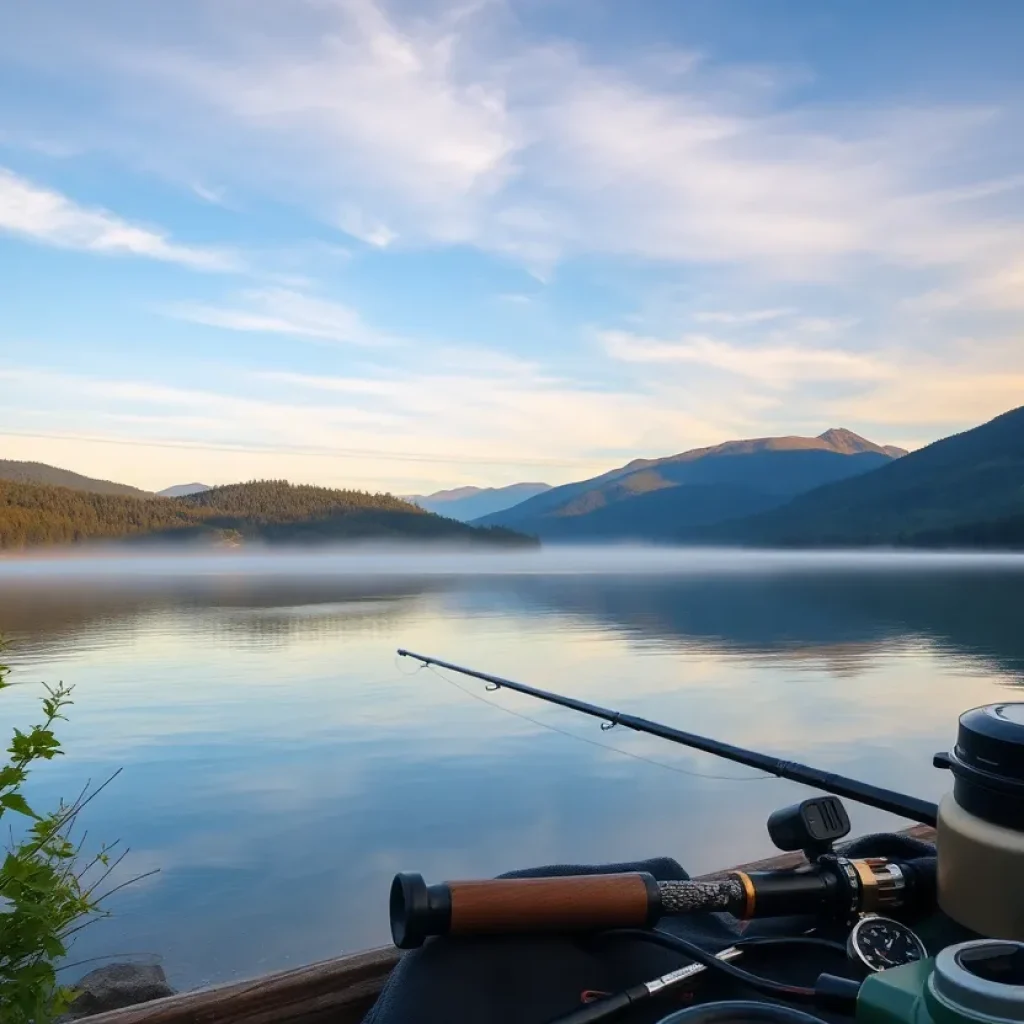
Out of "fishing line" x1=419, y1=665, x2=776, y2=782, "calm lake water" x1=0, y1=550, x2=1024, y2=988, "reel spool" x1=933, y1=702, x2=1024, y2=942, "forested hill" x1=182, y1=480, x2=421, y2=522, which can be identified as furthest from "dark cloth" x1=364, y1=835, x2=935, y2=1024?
"forested hill" x1=182, y1=480, x2=421, y2=522

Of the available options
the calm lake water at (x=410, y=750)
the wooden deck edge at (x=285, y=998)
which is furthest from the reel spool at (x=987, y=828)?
the calm lake water at (x=410, y=750)

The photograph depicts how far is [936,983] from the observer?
3.72ft

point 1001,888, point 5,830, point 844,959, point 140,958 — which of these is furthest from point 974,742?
point 5,830

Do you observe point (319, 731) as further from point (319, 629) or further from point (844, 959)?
point (319, 629)

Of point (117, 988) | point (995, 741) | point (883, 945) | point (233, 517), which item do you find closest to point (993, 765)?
point (995, 741)

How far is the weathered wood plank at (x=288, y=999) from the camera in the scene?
6.91 ft

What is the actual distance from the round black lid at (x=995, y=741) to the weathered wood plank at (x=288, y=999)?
4.69 feet

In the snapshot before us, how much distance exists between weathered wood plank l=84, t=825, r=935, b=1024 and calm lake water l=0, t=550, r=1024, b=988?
8.19ft

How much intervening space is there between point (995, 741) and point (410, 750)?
9.75 m

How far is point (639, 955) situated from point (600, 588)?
47.3 meters

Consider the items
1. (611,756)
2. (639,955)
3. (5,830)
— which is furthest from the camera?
(611,756)

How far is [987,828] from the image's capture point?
1688mm

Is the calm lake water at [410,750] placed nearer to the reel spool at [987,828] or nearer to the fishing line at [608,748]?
the fishing line at [608,748]

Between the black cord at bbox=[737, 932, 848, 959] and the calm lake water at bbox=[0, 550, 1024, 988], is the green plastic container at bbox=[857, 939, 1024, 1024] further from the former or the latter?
the calm lake water at bbox=[0, 550, 1024, 988]
